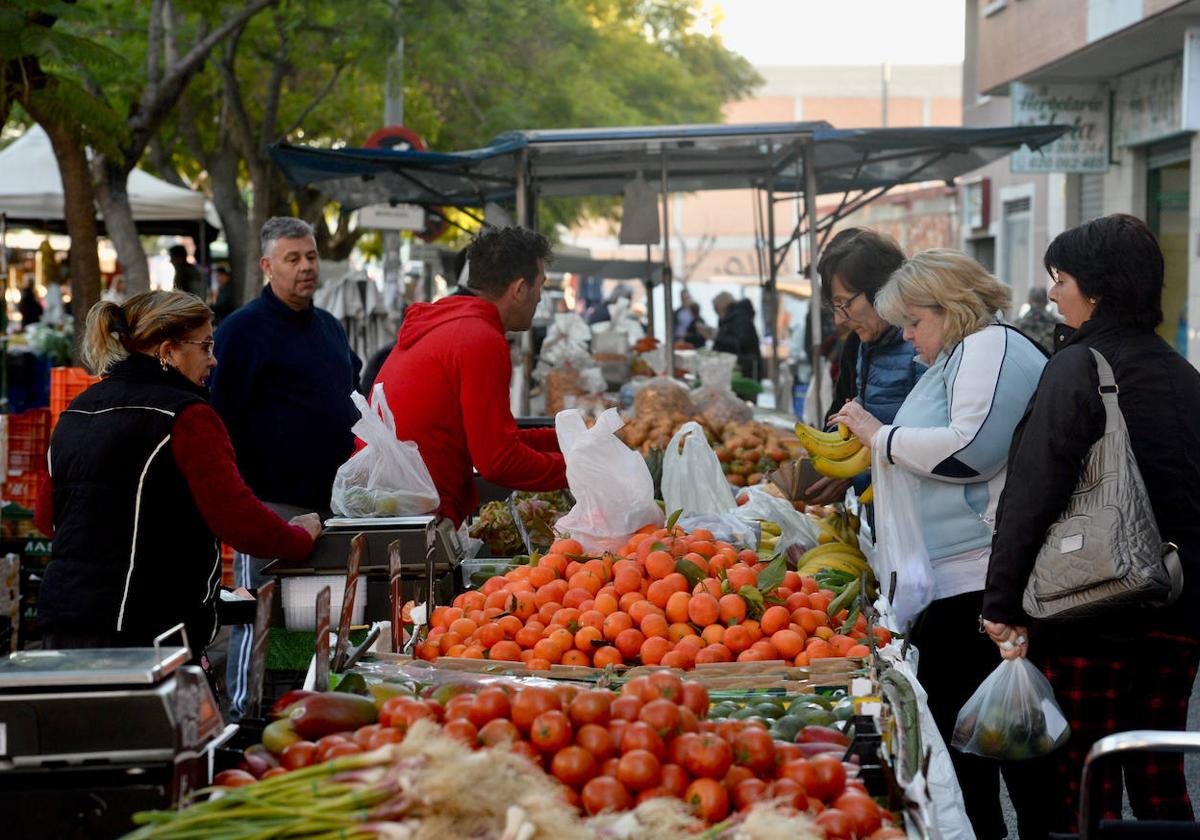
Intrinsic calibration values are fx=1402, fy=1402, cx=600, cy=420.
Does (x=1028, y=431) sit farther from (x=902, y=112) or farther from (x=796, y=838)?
(x=902, y=112)

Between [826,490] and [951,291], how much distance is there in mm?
1478

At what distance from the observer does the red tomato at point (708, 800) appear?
2.70 m

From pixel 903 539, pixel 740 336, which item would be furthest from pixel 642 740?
pixel 740 336

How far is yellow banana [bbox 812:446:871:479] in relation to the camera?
193 inches

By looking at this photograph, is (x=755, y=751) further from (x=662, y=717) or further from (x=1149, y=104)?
(x=1149, y=104)

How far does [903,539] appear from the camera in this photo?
14.3 feet

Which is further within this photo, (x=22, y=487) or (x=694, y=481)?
(x=22, y=487)

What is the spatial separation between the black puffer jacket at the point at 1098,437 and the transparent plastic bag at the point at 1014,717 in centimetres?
17

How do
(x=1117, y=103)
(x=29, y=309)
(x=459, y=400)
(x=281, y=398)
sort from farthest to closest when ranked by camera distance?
(x=29, y=309)
(x=1117, y=103)
(x=281, y=398)
(x=459, y=400)

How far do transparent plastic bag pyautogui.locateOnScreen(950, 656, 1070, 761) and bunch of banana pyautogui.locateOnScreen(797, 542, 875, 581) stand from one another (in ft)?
3.85

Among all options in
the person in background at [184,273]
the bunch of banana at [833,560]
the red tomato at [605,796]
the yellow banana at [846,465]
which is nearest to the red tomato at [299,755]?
the red tomato at [605,796]

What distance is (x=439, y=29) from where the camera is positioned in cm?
1571

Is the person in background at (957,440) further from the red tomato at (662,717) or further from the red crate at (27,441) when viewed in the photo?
the red crate at (27,441)

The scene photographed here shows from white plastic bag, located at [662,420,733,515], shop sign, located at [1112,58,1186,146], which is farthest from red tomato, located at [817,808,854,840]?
shop sign, located at [1112,58,1186,146]
